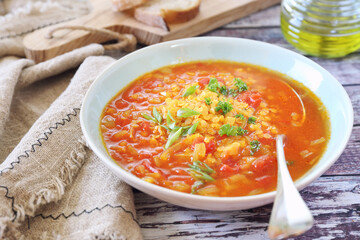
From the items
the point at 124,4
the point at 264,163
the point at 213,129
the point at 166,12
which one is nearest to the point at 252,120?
the point at 213,129

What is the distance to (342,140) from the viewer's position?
8.73 feet

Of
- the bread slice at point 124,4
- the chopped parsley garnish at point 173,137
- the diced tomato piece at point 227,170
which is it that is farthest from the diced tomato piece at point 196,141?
the bread slice at point 124,4

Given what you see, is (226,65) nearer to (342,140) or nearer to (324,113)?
(324,113)

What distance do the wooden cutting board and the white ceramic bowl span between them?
82cm

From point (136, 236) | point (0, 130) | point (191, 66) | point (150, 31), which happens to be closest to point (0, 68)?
point (0, 130)

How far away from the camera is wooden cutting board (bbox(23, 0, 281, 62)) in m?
4.43

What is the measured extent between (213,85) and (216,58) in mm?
599

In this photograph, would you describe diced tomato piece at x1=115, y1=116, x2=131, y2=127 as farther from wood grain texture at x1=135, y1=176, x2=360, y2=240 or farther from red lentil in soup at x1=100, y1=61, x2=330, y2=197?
wood grain texture at x1=135, y1=176, x2=360, y2=240

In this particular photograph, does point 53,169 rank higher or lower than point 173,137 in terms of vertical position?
lower

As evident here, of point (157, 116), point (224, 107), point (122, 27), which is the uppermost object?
point (224, 107)

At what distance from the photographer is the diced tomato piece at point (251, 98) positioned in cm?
325

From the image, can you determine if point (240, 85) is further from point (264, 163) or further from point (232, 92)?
point (264, 163)

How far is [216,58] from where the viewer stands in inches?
151

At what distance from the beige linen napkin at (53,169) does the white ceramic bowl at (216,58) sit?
223 mm
